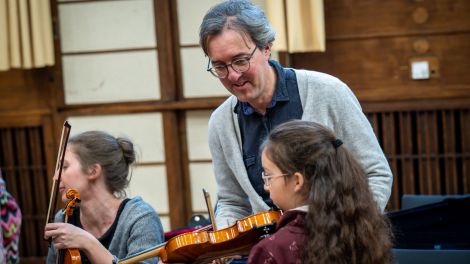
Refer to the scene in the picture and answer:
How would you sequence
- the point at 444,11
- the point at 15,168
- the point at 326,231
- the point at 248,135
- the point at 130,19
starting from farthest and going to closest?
the point at 15,168 → the point at 130,19 → the point at 444,11 → the point at 248,135 → the point at 326,231

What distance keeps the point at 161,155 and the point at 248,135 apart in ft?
8.96

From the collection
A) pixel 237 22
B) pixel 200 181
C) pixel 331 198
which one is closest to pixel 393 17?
pixel 200 181

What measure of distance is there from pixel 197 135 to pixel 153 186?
0.43 m

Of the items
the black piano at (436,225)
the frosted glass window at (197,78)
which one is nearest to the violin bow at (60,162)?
the black piano at (436,225)

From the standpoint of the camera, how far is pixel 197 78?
16.4ft

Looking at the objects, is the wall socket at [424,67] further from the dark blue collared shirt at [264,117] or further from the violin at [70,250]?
the violin at [70,250]

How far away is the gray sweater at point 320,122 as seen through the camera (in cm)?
228

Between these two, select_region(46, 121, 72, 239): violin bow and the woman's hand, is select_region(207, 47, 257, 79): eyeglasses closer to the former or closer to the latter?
select_region(46, 121, 72, 239): violin bow

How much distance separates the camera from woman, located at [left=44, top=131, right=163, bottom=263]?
2.72m

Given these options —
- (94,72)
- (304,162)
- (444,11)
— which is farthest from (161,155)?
(304,162)

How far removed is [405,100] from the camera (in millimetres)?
4719

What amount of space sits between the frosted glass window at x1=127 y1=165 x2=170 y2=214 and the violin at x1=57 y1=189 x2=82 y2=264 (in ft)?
7.80

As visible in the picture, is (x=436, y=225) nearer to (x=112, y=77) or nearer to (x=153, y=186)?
(x=153, y=186)

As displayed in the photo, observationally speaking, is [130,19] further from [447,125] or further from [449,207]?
[449,207]
